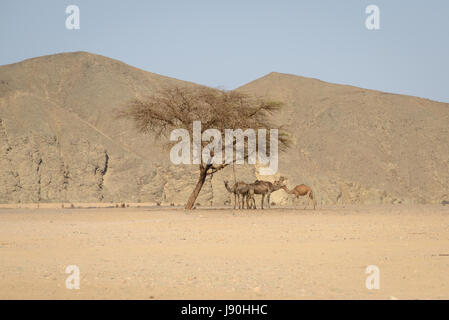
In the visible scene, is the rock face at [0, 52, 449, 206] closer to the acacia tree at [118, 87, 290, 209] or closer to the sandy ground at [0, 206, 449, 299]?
the acacia tree at [118, 87, 290, 209]

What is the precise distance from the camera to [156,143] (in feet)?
169

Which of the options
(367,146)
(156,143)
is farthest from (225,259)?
(367,146)

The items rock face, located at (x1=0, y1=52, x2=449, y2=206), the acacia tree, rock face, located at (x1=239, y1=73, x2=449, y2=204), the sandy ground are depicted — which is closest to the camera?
the sandy ground

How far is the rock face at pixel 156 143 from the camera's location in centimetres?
4403

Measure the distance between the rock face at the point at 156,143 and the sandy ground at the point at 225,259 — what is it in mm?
20200

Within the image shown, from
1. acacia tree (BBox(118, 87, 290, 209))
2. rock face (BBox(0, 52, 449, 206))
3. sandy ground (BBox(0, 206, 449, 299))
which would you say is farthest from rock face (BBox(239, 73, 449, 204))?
sandy ground (BBox(0, 206, 449, 299))

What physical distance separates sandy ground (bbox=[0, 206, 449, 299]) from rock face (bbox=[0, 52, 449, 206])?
2020 cm

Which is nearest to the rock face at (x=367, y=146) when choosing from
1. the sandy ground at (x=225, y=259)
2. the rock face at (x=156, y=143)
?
the rock face at (x=156, y=143)

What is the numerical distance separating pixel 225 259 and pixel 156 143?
39.0 meters

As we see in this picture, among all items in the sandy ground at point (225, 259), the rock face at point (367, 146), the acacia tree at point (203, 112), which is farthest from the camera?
the rock face at point (367, 146)

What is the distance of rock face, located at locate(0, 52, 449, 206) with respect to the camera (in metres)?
44.0

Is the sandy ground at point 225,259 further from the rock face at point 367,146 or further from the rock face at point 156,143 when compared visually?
the rock face at point 367,146

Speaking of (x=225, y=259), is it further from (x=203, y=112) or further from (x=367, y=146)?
(x=367, y=146)
